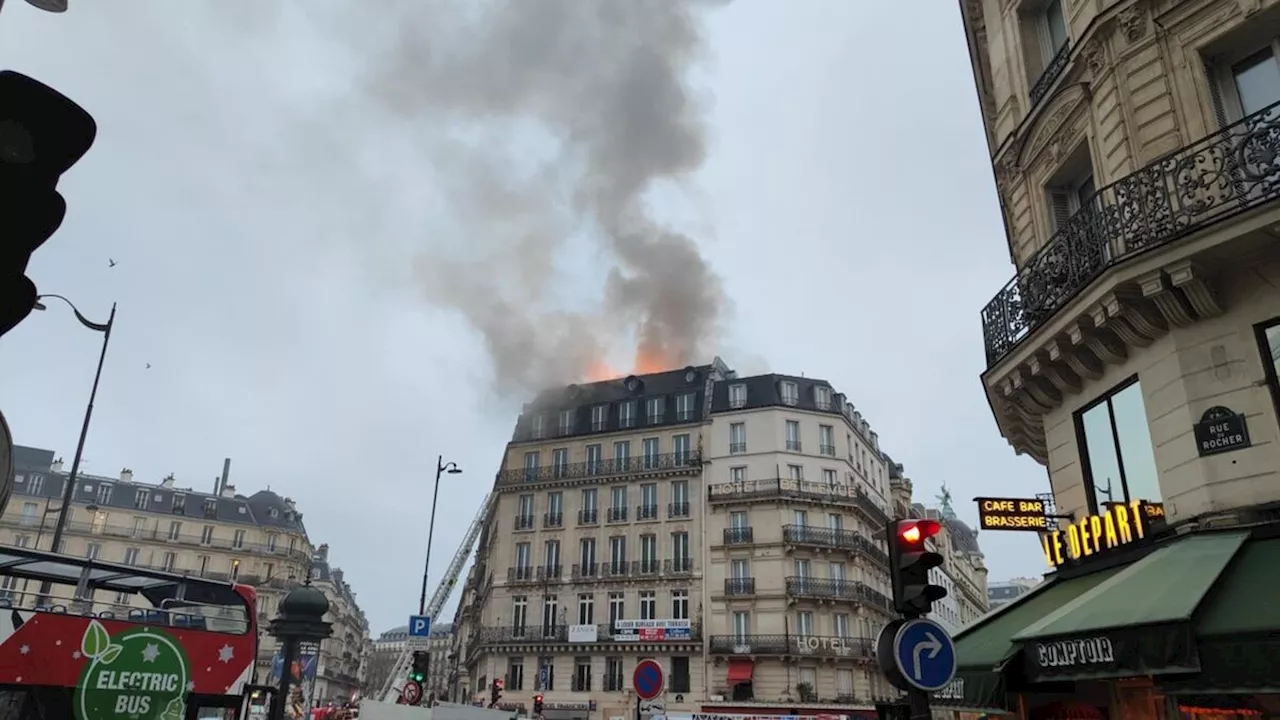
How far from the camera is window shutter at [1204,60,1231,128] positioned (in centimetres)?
905

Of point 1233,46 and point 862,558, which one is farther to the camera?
point 862,558

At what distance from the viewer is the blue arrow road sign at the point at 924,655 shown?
17.9ft

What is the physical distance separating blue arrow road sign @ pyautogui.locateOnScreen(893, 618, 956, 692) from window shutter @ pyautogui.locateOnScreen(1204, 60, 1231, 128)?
7.12m

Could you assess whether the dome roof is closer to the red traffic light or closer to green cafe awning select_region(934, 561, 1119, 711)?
green cafe awning select_region(934, 561, 1119, 711)

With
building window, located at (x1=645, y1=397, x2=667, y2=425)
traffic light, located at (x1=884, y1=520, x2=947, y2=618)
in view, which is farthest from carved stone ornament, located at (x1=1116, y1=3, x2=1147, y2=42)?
building window, located at (x1=645, y1=397, x2=667, y2=425)

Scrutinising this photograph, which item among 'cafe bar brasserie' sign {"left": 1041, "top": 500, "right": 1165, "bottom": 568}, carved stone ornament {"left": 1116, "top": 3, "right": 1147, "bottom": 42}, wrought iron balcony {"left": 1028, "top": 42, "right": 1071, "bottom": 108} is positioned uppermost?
wrought iron balcony {"left": 1028, "top": 42, "right": 1071, "bottom": 108}

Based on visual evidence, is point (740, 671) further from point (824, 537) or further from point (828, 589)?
point (824, 537)

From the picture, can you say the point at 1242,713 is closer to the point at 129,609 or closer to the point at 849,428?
the point at 129,609

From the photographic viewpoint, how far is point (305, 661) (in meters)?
22.7

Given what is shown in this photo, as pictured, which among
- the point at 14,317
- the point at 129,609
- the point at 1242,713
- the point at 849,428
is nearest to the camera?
the point at 14,317

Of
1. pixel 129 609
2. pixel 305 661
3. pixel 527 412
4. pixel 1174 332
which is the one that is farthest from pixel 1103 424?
pixel 527 412

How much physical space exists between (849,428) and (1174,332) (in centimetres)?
4374

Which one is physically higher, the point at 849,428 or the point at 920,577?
the point at 849,428

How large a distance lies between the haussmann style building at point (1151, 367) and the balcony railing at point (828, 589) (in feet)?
112
